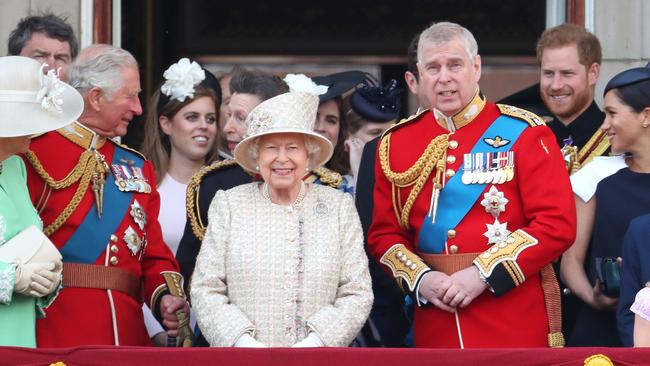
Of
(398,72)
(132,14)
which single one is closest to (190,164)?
(132,14)

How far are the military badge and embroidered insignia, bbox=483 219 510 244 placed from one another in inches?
51.6

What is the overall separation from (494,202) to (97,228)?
4.70ft

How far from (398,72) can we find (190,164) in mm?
3045

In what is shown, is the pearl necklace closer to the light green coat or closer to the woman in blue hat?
the light green coat

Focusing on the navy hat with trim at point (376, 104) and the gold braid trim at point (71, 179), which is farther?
the navy hat with trim at point (376, 104)

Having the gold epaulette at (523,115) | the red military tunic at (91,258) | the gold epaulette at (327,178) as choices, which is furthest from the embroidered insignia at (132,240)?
the gold epaulette at (523,115)

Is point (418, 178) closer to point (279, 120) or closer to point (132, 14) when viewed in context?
point (279, 120)

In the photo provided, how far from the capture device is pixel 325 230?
566cm

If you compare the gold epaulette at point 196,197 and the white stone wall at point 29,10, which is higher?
the white stone wall at point 29,10

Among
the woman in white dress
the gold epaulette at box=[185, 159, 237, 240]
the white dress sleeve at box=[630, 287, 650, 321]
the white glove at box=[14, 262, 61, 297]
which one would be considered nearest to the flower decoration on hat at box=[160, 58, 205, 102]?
the woman in white dress

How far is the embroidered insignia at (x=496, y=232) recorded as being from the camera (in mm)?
5809

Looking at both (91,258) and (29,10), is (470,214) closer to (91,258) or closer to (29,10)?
(91,258)

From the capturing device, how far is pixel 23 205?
557cm

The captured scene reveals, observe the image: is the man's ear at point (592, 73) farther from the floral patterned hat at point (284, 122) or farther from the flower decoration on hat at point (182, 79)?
the flower decoration on hat at point (182, 79)
